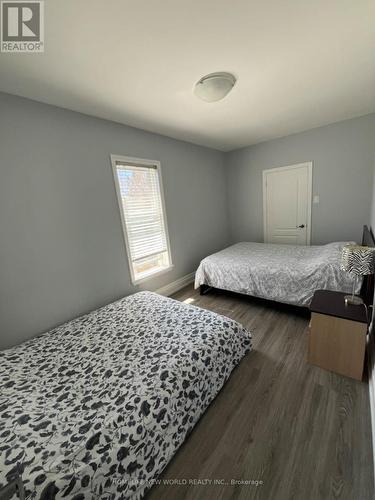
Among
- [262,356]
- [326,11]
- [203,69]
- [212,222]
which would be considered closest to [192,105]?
[203,69]

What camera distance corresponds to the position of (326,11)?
3.91ft

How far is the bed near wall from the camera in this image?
2.24 metres

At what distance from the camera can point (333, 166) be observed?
3281mm

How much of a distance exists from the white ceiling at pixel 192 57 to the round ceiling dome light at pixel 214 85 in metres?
0.06

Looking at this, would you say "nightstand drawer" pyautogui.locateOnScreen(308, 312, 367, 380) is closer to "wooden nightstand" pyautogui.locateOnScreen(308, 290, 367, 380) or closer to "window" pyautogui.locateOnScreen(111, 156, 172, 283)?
"wooden nightstand" pyautogui.locateOnScreen(308, 290, 367, 380)

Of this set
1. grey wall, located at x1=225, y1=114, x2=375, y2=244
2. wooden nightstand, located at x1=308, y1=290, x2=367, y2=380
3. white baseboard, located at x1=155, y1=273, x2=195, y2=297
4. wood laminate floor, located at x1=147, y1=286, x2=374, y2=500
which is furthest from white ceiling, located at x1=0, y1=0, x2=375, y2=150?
wood laminate floor, located at x1=147, y1=286, x2=374, y2=500

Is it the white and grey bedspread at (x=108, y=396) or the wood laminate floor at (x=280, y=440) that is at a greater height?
the white and grey bedspread at (x=108, y=396)

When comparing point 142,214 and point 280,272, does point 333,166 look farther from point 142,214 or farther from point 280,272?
point 142,214

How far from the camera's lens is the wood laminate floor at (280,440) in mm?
1053

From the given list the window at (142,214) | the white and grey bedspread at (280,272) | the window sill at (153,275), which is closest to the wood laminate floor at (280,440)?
the white and grey bedspread at (280,272)

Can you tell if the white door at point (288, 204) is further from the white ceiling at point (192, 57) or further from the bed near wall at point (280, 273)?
the white ceiling at point (192, 57)

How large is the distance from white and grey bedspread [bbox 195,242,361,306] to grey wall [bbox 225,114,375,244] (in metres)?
0.80

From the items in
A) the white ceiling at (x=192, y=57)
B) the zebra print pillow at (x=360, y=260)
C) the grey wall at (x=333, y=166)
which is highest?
the white ceiling at (x=192, y=57)

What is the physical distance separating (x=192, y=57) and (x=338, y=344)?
2.49 meters
